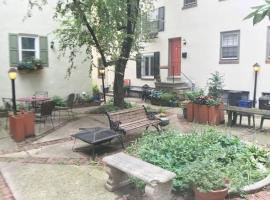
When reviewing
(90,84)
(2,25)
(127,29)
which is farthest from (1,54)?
(127,29)

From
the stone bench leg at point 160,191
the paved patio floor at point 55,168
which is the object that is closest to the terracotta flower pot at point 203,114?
the paved patio floor at point 55,168

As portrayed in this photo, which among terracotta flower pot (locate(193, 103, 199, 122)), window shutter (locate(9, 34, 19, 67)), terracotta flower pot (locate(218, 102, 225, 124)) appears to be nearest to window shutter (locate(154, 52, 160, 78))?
terracotta flower pot (locate(193, 103, 199, 122))

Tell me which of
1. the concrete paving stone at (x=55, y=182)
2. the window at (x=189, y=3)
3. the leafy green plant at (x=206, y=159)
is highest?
the window at (x=189, y=3)

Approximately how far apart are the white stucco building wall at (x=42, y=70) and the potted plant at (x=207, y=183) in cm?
990

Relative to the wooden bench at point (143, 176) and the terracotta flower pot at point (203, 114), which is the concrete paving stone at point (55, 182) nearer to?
the wooden bench at point (143, 176)

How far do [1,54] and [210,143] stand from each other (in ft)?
30.7

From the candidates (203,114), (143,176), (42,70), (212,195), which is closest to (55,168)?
(143,176)

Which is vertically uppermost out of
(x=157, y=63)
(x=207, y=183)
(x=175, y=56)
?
(x=175, y=56)

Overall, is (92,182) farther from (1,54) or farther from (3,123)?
(1,54)

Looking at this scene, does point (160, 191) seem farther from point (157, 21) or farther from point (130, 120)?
point (157, 21)

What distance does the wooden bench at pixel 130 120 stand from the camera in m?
6.57

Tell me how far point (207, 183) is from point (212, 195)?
0.15 metres

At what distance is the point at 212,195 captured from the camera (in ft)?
11.9

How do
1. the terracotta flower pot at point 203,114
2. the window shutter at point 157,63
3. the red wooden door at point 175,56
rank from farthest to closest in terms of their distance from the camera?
the window shutter at point 157,63 → the red wooden door at point 175,56 → the terracotta flower pot at point 203,114
